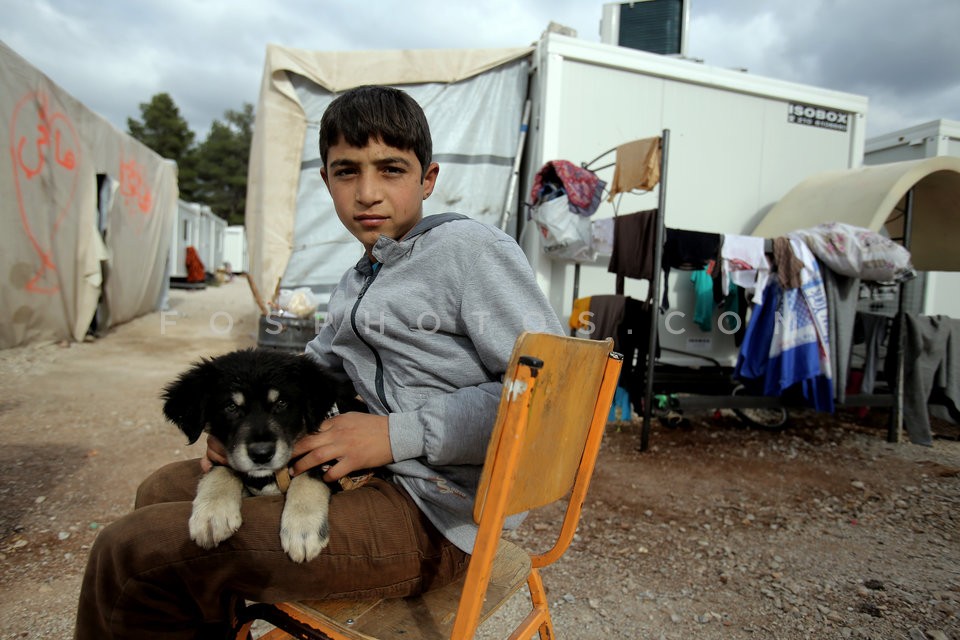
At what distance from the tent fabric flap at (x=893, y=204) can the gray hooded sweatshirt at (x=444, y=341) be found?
4.93 m

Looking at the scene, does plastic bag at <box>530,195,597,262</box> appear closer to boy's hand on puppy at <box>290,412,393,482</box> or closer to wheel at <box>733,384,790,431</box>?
wheel at <box>733,384,790,431</box>

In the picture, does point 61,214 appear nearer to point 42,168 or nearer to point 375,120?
point 42,168

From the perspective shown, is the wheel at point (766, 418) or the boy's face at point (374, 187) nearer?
the boy's face at point (374, 187)

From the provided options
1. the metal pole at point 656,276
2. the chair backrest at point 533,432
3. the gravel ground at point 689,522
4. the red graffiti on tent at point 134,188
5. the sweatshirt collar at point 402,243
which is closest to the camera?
the chair backrest at point 533,432

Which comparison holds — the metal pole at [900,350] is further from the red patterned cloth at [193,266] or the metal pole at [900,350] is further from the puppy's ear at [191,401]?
the red patterned cloth at [193,266]

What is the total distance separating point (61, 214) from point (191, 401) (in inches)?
300

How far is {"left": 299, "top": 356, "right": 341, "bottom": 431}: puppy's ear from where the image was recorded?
4.83 feet

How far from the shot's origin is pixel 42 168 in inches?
266

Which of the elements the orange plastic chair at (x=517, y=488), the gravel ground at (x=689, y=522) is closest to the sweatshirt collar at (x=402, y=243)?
the orange plastic chair at (x=517, y=488)

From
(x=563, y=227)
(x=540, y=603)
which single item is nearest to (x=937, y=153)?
(x=563, y=227)

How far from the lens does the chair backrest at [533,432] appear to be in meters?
0.95

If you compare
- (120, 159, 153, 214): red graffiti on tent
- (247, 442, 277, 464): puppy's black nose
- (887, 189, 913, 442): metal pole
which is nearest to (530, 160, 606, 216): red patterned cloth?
(887, 189, 913, 442): metal pole

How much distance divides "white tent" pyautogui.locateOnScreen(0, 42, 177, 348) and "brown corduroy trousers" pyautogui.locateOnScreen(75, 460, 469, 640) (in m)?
6.92

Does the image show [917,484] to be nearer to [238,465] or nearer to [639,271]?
[639,271]
